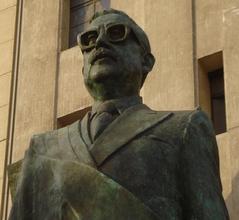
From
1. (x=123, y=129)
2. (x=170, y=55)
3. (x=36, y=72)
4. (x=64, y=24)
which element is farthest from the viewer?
(x=64, y=24)

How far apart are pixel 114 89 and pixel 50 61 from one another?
7192mm

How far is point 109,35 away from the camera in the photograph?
8586 millimetres

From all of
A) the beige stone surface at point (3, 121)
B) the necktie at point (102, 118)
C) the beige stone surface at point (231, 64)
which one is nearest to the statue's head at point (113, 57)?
the necktie at point (102, 118)

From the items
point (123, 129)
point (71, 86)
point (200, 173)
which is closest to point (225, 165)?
point (71, 86)

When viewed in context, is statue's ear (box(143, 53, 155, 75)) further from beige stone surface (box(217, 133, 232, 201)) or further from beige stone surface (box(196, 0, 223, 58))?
beige stone surface (box(196, 0, 223, 58))

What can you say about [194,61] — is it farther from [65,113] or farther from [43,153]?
[43,153]

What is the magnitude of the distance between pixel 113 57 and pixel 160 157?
85cm

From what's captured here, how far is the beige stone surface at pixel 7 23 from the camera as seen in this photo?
643 inches

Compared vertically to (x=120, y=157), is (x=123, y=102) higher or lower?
higher

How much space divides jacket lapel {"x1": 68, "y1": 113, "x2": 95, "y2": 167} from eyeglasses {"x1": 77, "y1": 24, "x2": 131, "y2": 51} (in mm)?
509

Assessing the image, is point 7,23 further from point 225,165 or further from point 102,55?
point 102,55

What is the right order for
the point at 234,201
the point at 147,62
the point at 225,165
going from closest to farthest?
1. the point at 147,62
2. the point at 234,201
3. the point at 225,165

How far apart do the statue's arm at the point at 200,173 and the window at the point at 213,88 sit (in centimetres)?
516

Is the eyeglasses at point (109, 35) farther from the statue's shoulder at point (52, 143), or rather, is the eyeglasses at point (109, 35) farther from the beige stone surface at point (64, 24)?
the beige stone surface at point (64, 24)
